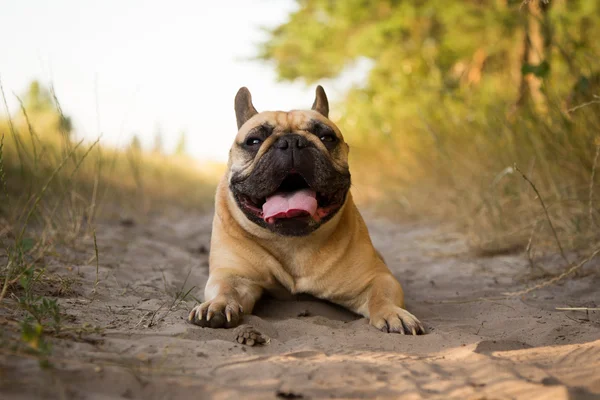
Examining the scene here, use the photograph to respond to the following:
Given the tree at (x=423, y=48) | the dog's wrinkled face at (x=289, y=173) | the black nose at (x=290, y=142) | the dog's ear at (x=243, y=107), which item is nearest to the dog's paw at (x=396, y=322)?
the dog's wrinkled face at (x=289, y=173)

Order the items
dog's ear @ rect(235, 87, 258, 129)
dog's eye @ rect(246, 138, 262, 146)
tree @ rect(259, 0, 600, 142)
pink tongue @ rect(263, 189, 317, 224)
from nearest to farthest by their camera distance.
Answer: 1. pink tongue @ rect(263, 189, 317, 224)
2. dog's eye @ rect(246, 138, 262, 146)
3. dog's ear @ rect(235, 87, 258, 129)
4. tree @ rect(259, 0, 600, 142)

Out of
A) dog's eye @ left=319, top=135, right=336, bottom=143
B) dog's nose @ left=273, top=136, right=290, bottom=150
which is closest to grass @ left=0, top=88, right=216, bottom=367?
dog's nose @ left=273, top=136, right=290, bottom=150

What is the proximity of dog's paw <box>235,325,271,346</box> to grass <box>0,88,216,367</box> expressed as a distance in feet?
2.16

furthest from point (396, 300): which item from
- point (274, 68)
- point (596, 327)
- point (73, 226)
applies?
point (274, 68)

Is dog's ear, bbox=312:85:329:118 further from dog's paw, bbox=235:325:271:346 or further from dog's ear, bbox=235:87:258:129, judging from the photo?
dog's paw, bbox=235:325:271:346

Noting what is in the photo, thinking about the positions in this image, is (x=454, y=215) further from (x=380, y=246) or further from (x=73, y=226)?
(x=73, y=226)

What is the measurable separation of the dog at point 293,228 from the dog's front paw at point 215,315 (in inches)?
1.2

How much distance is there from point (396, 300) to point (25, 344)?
2007mm

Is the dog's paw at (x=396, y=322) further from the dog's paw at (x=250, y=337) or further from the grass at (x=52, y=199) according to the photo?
Answer: the grass at (x=52, y=199)

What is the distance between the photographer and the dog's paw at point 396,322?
303 cm

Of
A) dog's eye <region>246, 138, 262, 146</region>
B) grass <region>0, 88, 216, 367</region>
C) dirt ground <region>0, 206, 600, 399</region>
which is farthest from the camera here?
dog's eye <region>246, 138, 262, 146</region>

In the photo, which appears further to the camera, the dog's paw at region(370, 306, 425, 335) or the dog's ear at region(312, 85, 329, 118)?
the dog's ear at region(312, 85, 329, 118)

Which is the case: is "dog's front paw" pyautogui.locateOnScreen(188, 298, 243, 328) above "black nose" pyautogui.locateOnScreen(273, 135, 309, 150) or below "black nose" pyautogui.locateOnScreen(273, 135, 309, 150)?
below

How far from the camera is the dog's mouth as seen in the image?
128 inches
